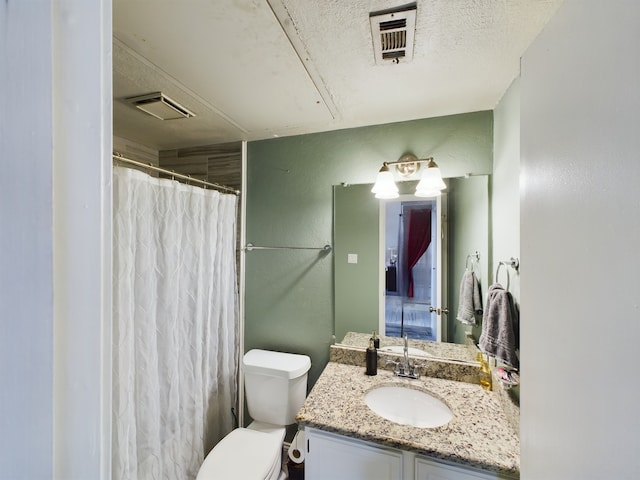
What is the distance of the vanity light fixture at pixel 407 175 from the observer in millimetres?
1373

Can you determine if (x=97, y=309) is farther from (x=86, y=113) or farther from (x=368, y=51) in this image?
(x=368, y=51)

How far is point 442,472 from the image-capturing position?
3.10ft

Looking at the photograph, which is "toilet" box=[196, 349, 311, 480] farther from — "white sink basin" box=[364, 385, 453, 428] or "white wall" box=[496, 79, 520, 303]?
"white wall" box=[496, 79, 520, 303]

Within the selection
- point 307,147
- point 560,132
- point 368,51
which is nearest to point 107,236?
point 560,132

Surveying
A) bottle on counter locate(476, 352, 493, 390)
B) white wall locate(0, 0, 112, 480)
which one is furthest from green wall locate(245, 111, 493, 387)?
white wall locate(0, 0, 112, 480)

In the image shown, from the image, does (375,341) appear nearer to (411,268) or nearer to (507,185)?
(411,268)

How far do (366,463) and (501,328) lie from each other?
75 centimetres

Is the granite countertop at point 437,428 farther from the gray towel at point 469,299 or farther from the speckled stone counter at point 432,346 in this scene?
the gray towel at point 469,299

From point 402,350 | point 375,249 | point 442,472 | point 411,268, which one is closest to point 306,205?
point 375,249

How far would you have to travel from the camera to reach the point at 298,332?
173 cm

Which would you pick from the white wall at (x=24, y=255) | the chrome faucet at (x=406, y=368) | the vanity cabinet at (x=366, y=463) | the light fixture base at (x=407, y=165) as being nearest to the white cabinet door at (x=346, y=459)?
the vanity cabinet at (x=366, y=463)

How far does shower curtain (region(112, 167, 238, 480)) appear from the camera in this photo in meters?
1.09

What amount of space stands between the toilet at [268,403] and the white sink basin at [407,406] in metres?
0.48

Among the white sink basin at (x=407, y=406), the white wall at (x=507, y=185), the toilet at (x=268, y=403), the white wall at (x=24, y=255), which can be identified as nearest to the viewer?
the white wall at (x=24, y=255)
